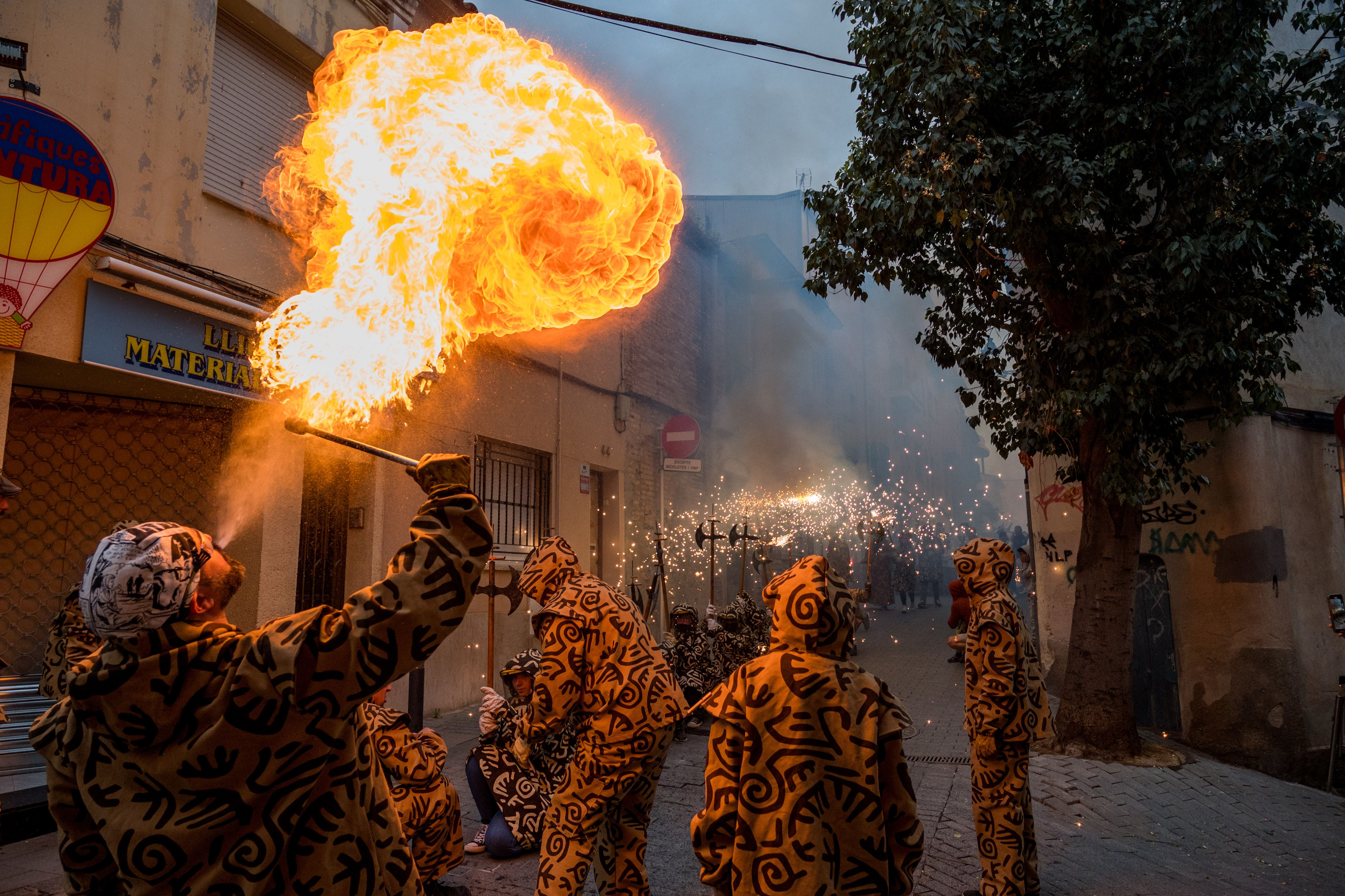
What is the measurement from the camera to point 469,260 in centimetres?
637

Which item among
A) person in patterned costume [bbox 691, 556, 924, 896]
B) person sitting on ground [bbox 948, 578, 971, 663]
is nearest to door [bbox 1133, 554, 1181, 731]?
person sitting on ground [bbox 948, 578, 971, 663]

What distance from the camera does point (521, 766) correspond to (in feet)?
17.7

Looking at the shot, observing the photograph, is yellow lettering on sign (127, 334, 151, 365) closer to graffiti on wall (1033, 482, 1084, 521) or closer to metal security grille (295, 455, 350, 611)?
metal security grille (295, 455, 350, 611)

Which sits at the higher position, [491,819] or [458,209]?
[458,209]

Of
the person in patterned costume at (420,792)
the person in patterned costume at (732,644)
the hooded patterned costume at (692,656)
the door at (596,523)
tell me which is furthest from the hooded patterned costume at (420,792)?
the door at (596,523)

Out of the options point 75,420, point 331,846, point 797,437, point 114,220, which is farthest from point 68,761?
point 797,437

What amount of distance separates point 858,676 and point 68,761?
2462 mm

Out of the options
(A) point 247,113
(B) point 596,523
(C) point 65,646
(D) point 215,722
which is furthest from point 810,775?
(B) point 596,523

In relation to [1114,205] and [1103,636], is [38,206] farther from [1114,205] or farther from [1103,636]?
[1103,636]

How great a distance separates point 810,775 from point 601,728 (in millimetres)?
1385

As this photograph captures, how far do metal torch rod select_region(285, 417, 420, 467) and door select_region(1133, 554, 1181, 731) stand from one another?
30.3 ft

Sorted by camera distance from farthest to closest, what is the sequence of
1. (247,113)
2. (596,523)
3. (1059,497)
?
(596,523), (1059,497), (247,113)

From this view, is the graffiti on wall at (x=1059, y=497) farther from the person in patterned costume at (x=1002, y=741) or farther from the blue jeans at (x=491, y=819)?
the blue jeans at (x=491, y=819)

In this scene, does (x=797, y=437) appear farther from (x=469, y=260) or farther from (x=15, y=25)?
(x=15, y=25)
